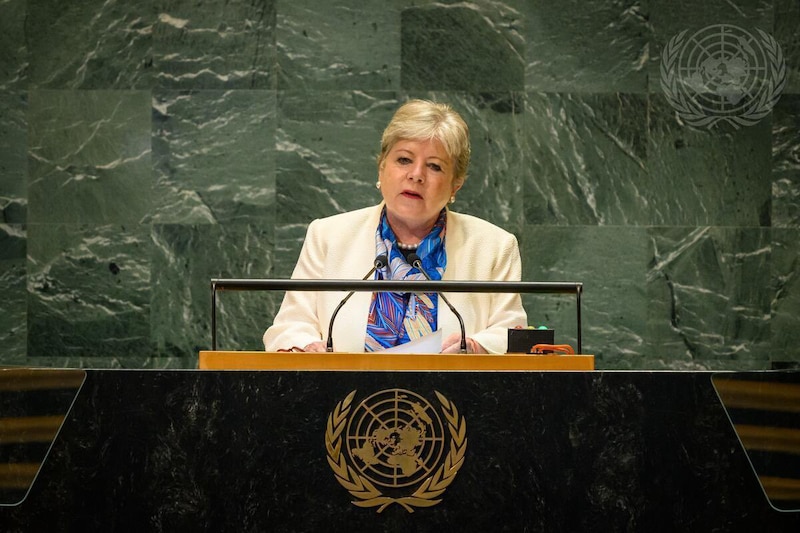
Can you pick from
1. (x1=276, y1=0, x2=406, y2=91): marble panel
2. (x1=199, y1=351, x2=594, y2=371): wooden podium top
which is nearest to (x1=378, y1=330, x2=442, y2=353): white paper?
(x1=199, y1=351, x2=594, y2=371): wooden podium top

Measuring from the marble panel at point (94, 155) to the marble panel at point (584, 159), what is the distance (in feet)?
6.18

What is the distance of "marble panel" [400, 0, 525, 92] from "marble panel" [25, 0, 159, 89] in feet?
4.16

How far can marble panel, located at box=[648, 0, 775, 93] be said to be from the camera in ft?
15.5

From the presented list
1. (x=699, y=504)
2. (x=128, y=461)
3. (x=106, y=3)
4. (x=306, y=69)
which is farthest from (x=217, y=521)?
(x=106, y=3)

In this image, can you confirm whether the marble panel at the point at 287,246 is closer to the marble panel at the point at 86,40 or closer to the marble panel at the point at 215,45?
the marble panel at the point at 215,45

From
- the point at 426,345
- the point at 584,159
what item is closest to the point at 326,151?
the point at 584,159

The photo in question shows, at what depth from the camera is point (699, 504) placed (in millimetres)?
2021

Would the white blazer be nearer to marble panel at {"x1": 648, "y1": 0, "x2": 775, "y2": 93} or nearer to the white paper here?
the white paper

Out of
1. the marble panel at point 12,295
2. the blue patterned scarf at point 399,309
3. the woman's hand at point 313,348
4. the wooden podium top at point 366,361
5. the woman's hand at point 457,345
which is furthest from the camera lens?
the marble panel at point 12,295

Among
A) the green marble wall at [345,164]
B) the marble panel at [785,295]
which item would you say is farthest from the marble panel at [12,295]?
the marble panel at [785,295]

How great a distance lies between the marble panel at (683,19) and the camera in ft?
15.5

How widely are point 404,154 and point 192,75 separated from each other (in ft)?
5.69

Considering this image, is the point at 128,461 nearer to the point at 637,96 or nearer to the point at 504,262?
the point at 504,262

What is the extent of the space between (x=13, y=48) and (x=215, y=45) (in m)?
0.97
